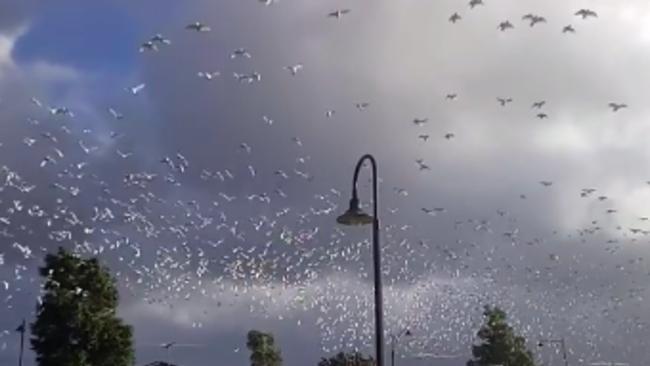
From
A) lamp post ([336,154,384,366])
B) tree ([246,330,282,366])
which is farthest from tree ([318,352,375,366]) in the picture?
lamp post ([336,154,384,366])

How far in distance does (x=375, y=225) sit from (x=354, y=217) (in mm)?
632

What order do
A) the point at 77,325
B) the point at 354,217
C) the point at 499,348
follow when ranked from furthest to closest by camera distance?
the point at 499,348
the point at 77,325
the point at 354,217

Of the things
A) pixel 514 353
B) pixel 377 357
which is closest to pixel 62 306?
pixel 377 357

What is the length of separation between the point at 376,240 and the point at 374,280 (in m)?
0.96

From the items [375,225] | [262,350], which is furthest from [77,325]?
[262,350]

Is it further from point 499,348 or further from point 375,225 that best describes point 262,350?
point 375,225

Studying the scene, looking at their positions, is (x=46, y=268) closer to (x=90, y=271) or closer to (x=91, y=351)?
(x=90, y=271)

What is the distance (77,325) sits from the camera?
4972cm

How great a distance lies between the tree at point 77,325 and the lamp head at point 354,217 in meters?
28.3

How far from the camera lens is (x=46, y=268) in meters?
52.7

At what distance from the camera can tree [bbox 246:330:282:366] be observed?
101 m

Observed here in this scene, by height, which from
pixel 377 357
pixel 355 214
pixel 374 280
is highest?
pixel 355 214

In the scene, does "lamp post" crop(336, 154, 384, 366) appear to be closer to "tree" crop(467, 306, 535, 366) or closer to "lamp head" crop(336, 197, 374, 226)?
"lamp head" crop(336, 197, 374, 226)

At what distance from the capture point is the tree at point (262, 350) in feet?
331
